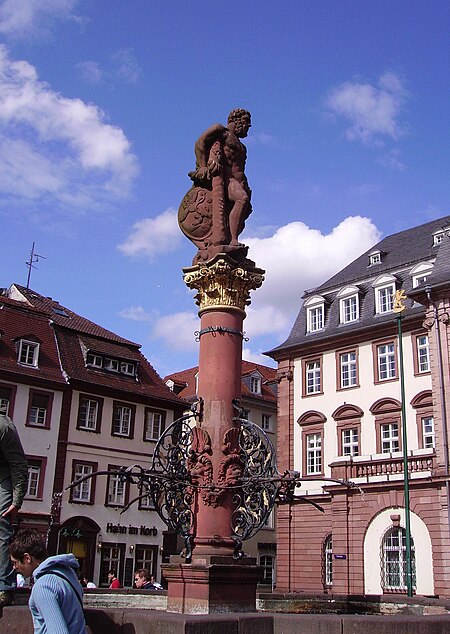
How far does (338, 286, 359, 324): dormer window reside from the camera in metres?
40.7

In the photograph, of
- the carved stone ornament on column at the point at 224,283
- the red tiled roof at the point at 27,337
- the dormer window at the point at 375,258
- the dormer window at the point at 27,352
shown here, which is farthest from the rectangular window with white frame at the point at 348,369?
the carved stone ornament on column at the point at 224,283

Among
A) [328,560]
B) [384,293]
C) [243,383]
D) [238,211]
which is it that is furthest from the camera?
→ [243,383]

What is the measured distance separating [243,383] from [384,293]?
1752 cm

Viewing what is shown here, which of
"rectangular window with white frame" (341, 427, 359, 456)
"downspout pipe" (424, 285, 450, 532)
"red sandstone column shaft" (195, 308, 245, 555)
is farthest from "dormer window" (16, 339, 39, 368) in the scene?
"red sandstone column shaft" (195, 308, 245, 555)

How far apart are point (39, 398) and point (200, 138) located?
29037 mm

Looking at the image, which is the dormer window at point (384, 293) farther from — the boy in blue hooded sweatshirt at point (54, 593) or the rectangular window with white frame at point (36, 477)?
the boy in blue hooded sweatshirt at point (54, 593)

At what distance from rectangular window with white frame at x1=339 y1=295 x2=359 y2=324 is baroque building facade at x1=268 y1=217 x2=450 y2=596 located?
0.06 meters

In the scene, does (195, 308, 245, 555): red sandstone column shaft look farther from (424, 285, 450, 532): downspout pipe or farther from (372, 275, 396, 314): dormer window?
(372, 275, 396, 314): dormer window

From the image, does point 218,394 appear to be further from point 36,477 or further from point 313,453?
point 313,453

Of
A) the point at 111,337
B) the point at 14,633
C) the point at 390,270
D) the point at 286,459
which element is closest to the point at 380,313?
the point at 390,270

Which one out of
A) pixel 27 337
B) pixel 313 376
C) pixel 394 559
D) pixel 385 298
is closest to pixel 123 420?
pixel 27 337

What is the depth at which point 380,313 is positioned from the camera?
3912 centimetres

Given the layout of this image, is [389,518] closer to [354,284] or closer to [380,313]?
[380,313]

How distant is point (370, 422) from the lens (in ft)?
121
